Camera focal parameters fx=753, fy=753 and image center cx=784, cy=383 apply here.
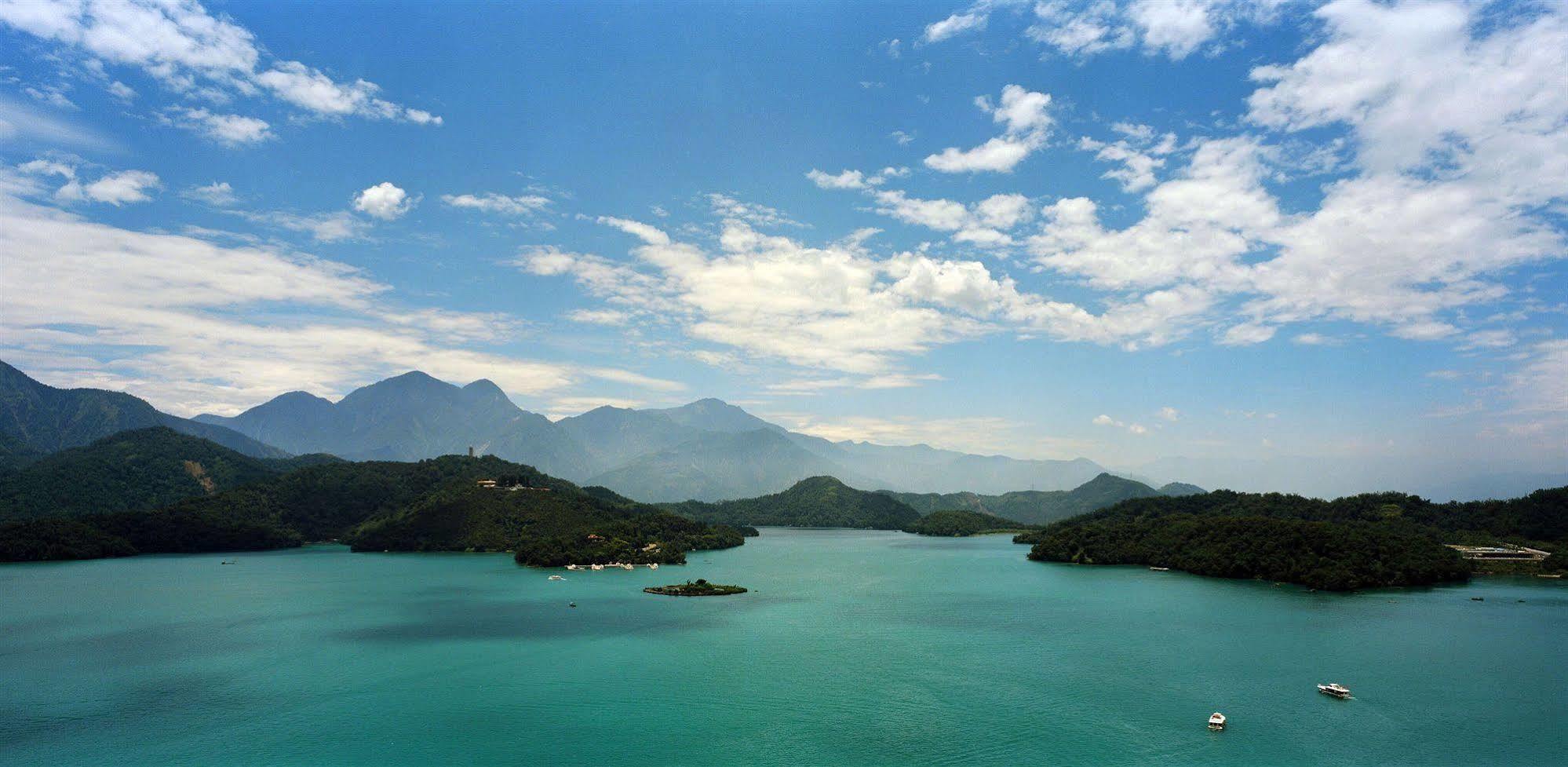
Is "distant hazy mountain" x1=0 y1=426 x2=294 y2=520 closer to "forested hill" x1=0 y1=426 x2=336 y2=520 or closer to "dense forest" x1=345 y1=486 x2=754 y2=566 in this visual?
"forested hill" x1=0 y1=426 x2=336 y2=520

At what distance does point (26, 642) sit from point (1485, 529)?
470 ft

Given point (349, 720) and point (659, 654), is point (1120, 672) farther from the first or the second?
point (349, 720)

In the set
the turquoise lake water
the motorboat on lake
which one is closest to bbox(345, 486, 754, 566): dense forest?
the turquoise lake water

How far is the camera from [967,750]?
30.2 metres

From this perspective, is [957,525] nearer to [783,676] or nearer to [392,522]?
[392,522]

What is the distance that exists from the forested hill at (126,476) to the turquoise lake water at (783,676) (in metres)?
62.8

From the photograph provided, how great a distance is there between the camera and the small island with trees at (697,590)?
72812 millimetres

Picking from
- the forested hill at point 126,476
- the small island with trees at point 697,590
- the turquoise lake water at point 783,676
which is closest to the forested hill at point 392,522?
the forested hill at point 126,476

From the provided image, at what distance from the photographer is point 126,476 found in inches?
5384

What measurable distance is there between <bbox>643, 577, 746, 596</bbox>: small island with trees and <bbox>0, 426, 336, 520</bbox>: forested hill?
109 m

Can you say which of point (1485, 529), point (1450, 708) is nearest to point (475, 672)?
point (1450, 708)

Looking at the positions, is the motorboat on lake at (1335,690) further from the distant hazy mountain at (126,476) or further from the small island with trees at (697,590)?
the distant hazy mountain at (126,476)

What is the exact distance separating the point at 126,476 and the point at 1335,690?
177303mm

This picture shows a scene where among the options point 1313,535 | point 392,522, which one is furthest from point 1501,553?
point 392,522
